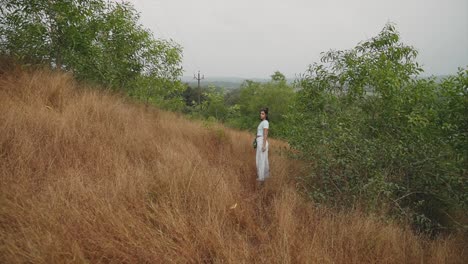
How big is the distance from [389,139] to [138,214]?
444 centimetres

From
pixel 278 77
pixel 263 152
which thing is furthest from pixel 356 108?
pixel 278 77

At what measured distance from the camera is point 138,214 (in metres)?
2.52

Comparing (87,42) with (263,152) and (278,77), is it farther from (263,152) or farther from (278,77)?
(278,77)

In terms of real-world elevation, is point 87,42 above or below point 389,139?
above

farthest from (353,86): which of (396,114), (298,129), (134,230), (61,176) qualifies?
(61,176)

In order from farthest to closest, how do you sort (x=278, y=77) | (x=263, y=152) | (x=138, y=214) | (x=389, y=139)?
(x=278, y=77), (x=263, y=152), (x=389, y=139), (x=138, y=214)

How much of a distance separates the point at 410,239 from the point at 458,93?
9.15 ft

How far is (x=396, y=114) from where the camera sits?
5.11 m

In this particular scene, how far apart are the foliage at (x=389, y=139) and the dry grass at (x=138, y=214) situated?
0.69 meters

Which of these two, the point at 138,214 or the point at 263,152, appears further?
the point at 263,152

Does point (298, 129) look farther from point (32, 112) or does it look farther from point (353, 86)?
point (32, 112)

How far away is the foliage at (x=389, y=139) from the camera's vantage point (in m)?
3.63

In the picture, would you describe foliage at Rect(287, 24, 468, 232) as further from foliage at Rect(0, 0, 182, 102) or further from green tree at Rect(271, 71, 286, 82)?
green tree at Rect(271, 71, 286, 82)

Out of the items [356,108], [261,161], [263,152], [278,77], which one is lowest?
[261,161]
